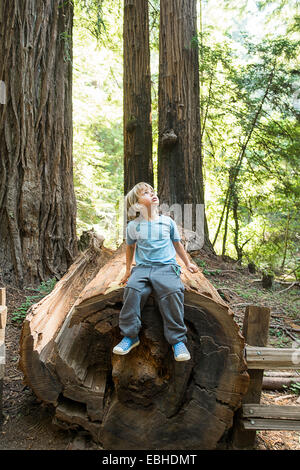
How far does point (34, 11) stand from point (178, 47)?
2950 mm

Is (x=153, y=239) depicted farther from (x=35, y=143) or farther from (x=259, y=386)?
(x=35, y=143)

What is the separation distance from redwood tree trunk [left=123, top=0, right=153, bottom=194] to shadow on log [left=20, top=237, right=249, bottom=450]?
4879 mm

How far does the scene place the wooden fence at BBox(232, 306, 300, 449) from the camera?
8.34ft

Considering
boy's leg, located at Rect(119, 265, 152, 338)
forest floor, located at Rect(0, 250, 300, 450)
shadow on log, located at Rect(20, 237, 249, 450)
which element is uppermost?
boy's leg, located at Rect(119, 265, 152, 338)

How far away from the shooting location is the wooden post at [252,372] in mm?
2592

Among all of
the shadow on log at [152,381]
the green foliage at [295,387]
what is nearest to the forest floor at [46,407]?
the green foliage at [295,387]

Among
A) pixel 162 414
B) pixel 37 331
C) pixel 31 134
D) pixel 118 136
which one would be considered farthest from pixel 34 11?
pixel 118 136

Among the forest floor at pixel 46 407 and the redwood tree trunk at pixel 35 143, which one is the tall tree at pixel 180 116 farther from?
the forest floor at pixel 46 407

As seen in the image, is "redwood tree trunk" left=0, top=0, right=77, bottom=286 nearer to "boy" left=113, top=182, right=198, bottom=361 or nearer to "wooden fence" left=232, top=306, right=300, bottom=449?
"boy" left=113, top=182, right=198, bottom=361

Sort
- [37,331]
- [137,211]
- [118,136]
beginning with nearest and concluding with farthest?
1. [37,331]
2. [137,211]
3. [118,136]

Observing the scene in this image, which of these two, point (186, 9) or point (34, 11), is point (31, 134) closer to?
point (34, 11)

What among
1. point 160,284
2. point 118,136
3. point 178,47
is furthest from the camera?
point 118,136

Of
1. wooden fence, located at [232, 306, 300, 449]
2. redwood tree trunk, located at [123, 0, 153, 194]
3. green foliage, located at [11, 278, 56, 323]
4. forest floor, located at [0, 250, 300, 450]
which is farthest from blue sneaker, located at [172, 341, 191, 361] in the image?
redwood tree trunk, located at [123, 0, 153, 194]

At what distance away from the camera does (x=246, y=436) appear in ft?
8.54
